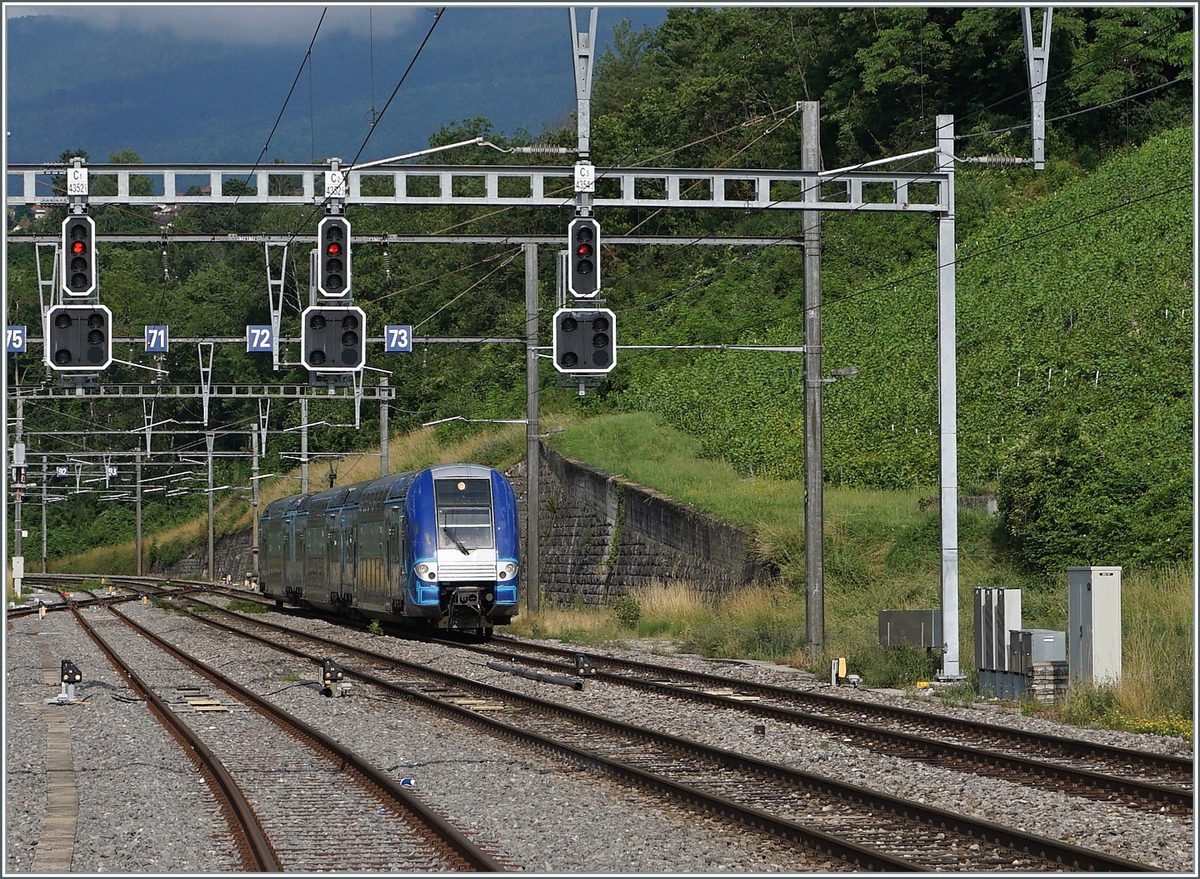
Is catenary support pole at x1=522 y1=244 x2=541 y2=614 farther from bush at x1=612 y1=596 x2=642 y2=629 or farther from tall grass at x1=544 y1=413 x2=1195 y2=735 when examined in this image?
bush at x1=612 y1=596 x2=642 y2=629

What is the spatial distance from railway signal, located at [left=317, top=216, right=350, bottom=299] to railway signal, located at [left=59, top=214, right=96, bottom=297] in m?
2.76

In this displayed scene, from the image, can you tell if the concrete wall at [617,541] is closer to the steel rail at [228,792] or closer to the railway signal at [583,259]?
the steel rail at [228,792]

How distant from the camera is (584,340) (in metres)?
18.9

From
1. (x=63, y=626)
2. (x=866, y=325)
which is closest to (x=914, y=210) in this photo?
(x=63, y=626)

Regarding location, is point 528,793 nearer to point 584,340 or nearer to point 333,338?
point 584,340

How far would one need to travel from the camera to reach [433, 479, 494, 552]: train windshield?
31297 mm

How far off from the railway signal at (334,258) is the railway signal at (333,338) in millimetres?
278

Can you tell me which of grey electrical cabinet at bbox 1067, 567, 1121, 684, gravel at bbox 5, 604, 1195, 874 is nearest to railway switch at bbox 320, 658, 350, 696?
gravel at bbox 5, 604, 1195, 874

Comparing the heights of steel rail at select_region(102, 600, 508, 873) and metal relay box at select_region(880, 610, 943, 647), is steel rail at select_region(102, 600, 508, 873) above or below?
below

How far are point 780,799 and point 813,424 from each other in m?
12.9

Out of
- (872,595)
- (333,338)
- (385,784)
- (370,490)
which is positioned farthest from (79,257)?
(872,595)

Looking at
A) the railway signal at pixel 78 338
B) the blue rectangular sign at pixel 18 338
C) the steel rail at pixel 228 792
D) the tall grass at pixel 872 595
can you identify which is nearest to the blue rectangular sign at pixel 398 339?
the tall grass at pixel 872 595

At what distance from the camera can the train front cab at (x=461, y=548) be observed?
3114 cm

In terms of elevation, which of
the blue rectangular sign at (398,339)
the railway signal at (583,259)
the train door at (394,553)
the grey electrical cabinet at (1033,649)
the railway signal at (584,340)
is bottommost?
the grey electrical cabinet at (1033,649)
